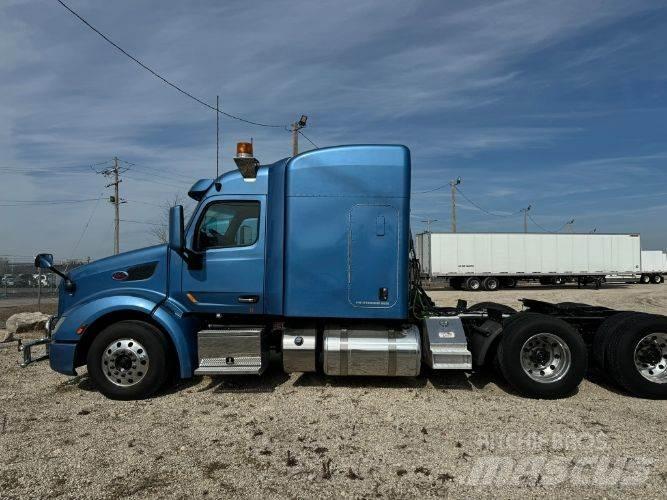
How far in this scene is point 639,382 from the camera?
5805mm

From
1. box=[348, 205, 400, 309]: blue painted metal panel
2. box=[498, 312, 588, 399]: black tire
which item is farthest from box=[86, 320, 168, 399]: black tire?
box=[498, 312, 588, 399]: black tire

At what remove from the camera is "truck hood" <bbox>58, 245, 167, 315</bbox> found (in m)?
6.17

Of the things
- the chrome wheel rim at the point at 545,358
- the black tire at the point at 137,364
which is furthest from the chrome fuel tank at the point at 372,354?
the black tire at the point at 137,364

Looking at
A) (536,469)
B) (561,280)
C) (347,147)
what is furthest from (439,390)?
(561,280)

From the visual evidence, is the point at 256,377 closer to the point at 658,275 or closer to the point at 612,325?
the point at 612,325

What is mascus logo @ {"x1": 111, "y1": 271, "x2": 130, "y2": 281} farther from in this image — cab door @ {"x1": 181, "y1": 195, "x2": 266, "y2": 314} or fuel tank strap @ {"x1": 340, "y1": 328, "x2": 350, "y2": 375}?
fuel tank strap @ {"x1": 340, "y1": 328, "x2": 350, "y2": 375}

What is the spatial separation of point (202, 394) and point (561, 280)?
109ft

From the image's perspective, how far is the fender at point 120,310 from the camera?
5.93 metres

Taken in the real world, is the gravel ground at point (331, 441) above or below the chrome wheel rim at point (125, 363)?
below

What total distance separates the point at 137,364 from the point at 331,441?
278 centimetres

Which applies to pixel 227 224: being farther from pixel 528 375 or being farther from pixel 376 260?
pixel 528 375

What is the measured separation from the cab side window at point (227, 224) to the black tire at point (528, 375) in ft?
11.6

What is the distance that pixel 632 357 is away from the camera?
5.84 m

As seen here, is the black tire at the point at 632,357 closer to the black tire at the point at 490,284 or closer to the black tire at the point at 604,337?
the black tire at the point at 604,337
